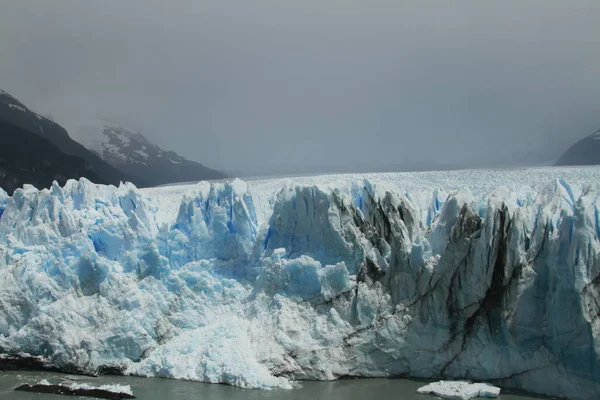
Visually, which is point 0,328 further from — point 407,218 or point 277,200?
point 407,218

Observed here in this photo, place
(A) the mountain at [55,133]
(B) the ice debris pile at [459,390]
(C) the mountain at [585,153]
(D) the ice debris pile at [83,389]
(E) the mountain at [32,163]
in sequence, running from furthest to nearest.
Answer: (A) the mountain at [55,133] < (E) the mountain at [32,163] < (C) the mountain at [585,153] < (D) the ice debris pile at [83,389] < (B) the ice debris pile at [459,390]

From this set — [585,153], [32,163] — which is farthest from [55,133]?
[585,153]

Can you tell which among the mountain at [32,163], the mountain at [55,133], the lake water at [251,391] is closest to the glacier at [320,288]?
the lake water at [251,391]

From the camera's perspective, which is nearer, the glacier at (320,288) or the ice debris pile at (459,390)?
the ice debris pile at (459,390)

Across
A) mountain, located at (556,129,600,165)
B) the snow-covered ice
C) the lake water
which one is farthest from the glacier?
mountain, located at (556,129,600,165)

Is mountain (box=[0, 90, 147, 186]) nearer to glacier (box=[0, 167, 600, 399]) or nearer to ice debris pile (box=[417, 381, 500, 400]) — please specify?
glacier (box=[0, 167, 600, 399])

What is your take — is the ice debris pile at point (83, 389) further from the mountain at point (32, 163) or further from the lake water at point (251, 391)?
the mountain at point (32, 163)

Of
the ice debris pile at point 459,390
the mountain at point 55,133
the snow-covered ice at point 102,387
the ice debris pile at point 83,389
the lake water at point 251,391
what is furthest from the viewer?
the mountain at point 55,133
